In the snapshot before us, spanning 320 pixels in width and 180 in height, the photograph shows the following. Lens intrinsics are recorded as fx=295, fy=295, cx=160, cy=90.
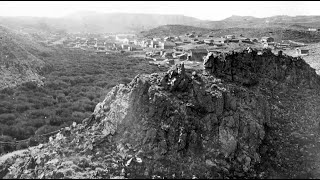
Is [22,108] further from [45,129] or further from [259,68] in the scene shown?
[259,68]

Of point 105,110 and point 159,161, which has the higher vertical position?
point 105,110

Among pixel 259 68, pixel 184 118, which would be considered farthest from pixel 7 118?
pixel 259 68

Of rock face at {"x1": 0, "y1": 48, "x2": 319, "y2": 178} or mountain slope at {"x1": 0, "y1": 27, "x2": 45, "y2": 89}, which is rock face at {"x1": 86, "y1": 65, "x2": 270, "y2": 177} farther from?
mountain slope at {"x1": 0, "y1": 27, "x2": 45, "y2": 89}

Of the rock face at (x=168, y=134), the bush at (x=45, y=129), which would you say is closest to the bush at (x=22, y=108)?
the bush at (x=45, y=129)

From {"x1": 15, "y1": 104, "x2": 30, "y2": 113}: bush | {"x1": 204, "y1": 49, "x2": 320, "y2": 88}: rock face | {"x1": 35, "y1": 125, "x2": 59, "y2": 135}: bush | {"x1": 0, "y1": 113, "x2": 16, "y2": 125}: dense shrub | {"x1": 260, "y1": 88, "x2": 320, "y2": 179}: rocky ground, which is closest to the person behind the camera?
{"x1": 260, "y1": 88, "x2": 320, "y2": 179}: rocky ground

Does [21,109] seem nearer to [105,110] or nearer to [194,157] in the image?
[105,110]

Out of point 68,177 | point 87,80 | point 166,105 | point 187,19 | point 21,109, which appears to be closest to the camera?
point 68,177

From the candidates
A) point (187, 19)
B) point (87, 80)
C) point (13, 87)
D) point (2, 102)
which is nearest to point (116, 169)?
point (2, 102)

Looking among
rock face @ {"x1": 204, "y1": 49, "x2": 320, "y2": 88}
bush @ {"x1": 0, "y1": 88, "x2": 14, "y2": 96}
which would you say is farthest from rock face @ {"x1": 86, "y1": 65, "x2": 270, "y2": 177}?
bush @ {"x1": 0, "y1": 88, "x2": 14, "y2": 96}
